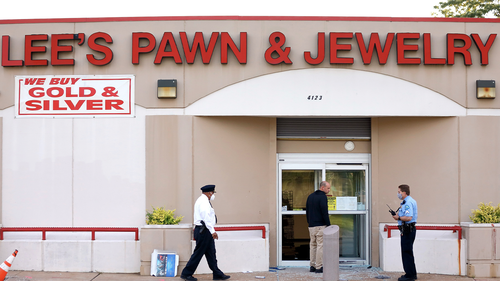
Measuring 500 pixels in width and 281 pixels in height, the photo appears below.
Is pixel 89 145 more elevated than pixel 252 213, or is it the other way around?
pixel 89 145

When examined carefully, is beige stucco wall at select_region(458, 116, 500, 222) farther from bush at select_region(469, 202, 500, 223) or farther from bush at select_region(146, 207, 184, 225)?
bush at select_region(146, 207, 184, 225)

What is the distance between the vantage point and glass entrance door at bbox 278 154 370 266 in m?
10.2

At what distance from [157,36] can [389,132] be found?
5.47 metres

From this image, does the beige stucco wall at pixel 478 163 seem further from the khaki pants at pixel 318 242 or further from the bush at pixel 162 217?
the bush at pixel 162 217

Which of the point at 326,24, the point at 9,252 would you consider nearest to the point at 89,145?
the point at 9,252

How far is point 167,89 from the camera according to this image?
9406 millimetres

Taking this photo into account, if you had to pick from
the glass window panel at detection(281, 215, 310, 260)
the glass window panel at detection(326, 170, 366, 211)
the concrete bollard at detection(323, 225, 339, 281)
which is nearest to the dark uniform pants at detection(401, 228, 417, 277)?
the concrete bollard at detection(323, 225, 339, 281)

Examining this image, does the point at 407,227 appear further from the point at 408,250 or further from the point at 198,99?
the point at 198,99

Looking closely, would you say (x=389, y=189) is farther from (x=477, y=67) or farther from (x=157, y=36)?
(x=157, y=36)

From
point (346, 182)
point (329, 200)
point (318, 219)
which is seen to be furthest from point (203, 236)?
point (346, 182)

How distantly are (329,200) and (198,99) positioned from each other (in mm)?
3759

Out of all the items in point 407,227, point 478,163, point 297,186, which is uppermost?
point 478,163

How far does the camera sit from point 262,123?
394 inches

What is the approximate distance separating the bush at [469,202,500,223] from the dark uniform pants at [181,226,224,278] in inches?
207
